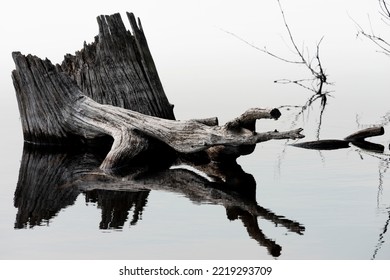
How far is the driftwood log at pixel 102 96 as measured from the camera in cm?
1234

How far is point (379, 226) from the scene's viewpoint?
8.41m

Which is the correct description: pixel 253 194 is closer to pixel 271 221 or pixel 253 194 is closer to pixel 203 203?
pixel 203 203

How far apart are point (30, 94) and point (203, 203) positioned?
17.2ft

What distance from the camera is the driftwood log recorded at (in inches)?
486

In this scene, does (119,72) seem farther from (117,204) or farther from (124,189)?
(117,204)

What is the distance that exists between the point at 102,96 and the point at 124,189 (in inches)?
157

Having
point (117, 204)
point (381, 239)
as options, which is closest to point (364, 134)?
point (117, 204)

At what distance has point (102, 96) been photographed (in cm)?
1387

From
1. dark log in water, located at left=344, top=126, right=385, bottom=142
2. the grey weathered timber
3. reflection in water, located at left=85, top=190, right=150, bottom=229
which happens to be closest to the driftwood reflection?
reflection in water, located at left=85, top=190, right=150, bottom=229

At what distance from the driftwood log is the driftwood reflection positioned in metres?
0.69

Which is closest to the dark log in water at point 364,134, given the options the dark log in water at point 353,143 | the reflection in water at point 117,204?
the dark log in water at point 353,143

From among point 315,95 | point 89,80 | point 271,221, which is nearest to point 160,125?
point 89,80

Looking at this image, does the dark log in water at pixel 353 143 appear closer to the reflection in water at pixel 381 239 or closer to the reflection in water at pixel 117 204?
the reflection in water at pixel 117 204

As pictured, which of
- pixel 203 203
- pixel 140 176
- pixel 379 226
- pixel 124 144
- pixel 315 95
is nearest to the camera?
pixel 379 226
